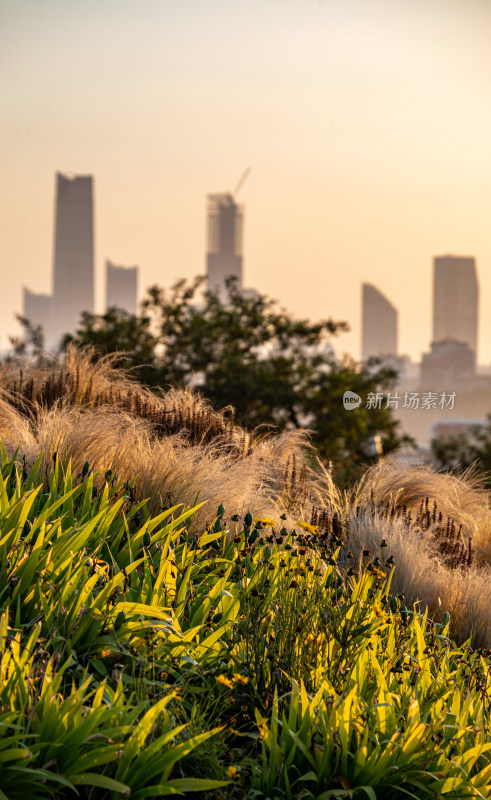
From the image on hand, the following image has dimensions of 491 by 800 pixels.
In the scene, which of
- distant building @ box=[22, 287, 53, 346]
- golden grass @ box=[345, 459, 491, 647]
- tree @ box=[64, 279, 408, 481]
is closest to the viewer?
golden grass @ box=[345, 459, 491, 647]

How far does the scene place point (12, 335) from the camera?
22.0 meters

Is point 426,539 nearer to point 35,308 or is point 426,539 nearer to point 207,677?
point 207,677

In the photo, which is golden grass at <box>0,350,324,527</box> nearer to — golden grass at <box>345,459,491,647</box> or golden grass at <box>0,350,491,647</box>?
golden grass at <box>0,350,491,647</box>

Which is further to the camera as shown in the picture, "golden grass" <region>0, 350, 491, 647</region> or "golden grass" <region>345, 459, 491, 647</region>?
"golden grass" <region>0, 350, 491, 647</region>

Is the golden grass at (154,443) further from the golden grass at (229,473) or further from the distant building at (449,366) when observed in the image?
the distant building at (449,366)

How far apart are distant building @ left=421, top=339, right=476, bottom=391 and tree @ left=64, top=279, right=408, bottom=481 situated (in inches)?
4890

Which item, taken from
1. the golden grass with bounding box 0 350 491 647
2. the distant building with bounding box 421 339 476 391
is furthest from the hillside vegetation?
the distant building with bounding box 421 339 476 391

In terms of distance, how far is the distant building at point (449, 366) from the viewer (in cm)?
14075

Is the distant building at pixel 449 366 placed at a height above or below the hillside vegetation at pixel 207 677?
above

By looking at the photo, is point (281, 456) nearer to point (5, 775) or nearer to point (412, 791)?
point (412, 791)

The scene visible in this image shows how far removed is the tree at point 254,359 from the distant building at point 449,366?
124204mm

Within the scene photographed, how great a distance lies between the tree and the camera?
16.2 metres

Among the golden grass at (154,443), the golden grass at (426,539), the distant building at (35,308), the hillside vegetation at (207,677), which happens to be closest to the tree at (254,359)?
the golden grass at (154,443)

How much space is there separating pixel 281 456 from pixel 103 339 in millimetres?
11480
